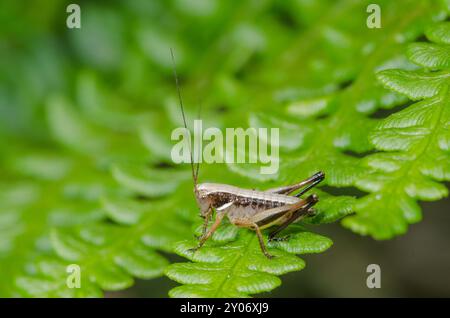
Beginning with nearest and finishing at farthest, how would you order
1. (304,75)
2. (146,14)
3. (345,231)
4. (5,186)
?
1. (304,75)
2. (5,186)
3. (345,231)
4. (146,14)

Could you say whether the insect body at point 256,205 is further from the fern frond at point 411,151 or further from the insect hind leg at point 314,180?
the fern frond at point 411,151

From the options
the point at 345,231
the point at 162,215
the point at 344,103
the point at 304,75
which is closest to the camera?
the point at 344,103

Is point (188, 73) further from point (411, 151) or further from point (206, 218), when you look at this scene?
point (411, 151)

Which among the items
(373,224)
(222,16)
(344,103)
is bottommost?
(373,224)

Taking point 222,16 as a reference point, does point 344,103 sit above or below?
below

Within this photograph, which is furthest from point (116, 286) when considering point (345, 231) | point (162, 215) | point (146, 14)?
point (146, 14)

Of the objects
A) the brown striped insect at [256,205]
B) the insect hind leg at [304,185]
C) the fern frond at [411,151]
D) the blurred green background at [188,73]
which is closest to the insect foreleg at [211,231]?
the brown striped insect at [256,205]

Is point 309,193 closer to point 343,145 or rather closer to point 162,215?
point 343,145
